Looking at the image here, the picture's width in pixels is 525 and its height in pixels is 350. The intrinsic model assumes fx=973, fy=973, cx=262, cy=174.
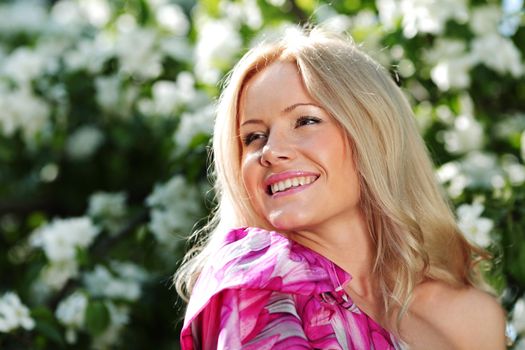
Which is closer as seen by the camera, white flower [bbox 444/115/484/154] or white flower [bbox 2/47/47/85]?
white flower [bbox 444/115/484/154]

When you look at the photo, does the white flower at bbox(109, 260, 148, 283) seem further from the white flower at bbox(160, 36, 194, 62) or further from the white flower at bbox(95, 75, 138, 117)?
the white flower at bbox(160, 36, 194, 62)

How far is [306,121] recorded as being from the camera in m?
2.11

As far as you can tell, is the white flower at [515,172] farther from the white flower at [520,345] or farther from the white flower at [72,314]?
the white flower at [72,314]

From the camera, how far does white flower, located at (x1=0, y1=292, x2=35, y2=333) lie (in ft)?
9.70

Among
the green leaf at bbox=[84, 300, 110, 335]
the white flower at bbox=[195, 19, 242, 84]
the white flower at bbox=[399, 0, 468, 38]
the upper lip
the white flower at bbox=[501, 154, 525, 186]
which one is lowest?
the green leaf at bbox=[84, 300, 110, 335]

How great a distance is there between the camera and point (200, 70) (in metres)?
3.89

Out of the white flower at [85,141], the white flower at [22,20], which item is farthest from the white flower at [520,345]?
the white flower at [22,20]

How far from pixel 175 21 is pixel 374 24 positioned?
111 centimetres

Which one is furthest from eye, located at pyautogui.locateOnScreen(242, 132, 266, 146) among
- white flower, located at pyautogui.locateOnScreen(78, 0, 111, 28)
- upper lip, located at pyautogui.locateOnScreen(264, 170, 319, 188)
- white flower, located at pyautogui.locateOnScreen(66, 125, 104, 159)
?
white flower, located at pyautogui.locateOnScreen(78, 0, 111, 28)

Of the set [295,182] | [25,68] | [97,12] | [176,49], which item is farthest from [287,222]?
[97,12]

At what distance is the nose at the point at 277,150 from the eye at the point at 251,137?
2.2 inches

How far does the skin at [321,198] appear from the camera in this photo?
207 centimetres

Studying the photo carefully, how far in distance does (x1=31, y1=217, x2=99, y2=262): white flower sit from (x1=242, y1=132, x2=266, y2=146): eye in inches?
54.3

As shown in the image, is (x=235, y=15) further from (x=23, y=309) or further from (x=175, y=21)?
(x=23, y=309)
